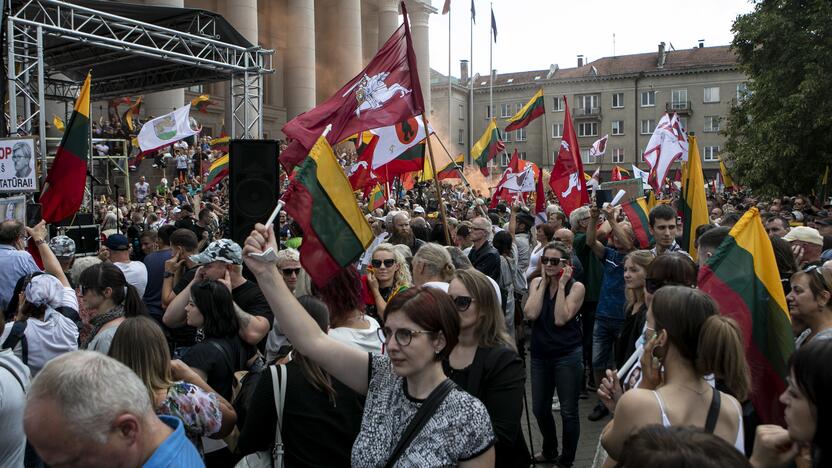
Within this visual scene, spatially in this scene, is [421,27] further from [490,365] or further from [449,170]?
[490,365]

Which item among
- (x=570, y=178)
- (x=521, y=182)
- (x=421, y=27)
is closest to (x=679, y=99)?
(x=421, y=27)

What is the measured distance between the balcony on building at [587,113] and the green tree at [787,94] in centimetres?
5052

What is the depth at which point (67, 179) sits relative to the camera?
9031mm

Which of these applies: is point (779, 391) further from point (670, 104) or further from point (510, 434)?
point (670, 104)

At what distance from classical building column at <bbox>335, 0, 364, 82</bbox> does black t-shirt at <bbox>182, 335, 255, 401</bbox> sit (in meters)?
38.2

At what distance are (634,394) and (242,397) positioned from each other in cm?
211

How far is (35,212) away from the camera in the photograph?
8992 mm

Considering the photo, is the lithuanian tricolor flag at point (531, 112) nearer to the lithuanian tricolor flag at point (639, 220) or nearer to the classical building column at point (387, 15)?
the lithuanian tricolor flag at point (639, 220)

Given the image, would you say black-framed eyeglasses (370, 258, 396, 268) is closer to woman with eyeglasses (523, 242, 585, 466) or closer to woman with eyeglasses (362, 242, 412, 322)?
woman with eyeglasses (362, 242, 412, 322)

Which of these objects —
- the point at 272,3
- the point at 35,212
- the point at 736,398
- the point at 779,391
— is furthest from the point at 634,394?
the point at 272,3

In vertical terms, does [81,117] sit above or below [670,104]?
below

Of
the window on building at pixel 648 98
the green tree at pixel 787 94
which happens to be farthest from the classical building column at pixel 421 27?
the window on building at pixel 648 98

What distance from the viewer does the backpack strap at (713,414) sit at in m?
2.92

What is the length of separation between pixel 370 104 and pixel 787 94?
22.3 metres
